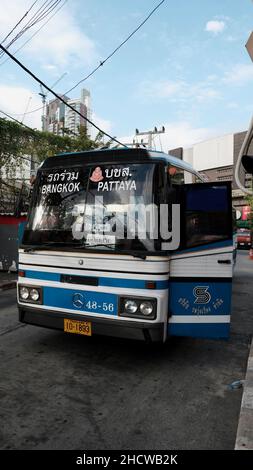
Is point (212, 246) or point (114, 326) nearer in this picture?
point (114, 326)

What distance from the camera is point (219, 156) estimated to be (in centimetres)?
4950

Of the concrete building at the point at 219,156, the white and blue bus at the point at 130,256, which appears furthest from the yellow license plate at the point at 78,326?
the concrete building at the point at 219,156

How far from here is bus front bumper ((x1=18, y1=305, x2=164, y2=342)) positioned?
4.11m

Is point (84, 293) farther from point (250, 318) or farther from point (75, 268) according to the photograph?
point (250, 318)

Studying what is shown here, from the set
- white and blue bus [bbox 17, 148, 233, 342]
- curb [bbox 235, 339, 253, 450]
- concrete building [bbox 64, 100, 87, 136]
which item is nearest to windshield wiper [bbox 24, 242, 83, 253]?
white and blue bus [bbox 17, 148, 233, 342]

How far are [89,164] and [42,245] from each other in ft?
3.92

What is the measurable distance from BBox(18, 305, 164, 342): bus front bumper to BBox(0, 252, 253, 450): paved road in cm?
49

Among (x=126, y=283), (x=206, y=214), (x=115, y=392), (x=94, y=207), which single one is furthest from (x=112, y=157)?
(x=115, y=392)

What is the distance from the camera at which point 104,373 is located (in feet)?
14.2

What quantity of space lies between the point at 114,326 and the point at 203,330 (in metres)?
1.10

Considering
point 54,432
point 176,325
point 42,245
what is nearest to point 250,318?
point 176,325

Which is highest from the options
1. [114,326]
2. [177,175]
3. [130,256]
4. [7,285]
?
[177,175]

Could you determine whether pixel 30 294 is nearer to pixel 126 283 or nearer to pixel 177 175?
pixel 126 283
